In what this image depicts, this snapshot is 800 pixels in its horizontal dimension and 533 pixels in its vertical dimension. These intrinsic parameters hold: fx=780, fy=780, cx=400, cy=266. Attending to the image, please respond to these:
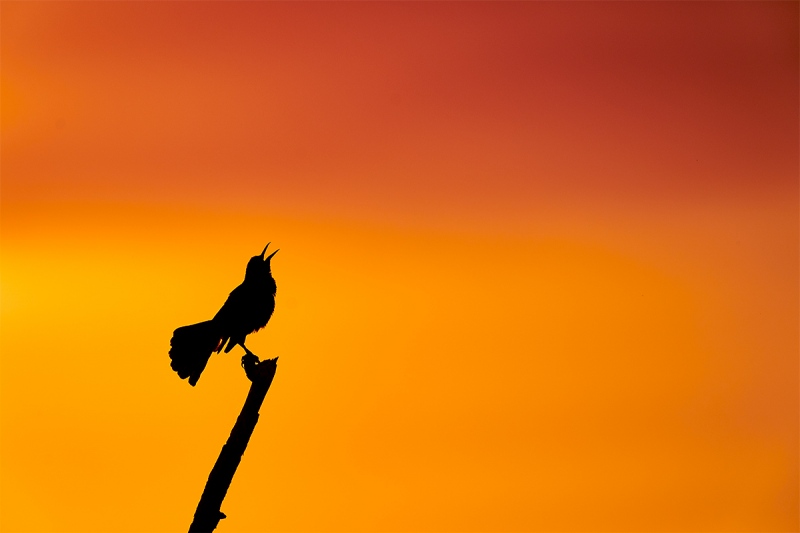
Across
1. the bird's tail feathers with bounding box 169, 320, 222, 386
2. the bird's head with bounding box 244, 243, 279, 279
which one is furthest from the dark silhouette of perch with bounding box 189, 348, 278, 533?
the bird's head with bounding box 244, 243, 279, 279

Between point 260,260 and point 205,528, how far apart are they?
13.7ft

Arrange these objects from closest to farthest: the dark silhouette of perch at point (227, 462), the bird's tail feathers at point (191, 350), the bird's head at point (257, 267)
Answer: the dark silhouette of perch at point (227, 462), the bird's tail feathers at point (191, 350), the bird's head at point (257, 267)

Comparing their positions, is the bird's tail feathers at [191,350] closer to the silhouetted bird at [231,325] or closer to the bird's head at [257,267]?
the silhouetted bird at [231,325]

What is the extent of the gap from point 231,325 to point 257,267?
1208 millimetres

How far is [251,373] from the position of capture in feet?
17.0

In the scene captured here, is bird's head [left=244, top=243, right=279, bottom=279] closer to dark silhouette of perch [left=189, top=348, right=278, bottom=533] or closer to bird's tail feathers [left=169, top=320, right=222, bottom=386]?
bird's tail feathers [left=169, top=320, right=222, bottom=386]

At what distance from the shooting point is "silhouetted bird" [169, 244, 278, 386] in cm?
632

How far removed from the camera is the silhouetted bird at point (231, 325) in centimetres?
632

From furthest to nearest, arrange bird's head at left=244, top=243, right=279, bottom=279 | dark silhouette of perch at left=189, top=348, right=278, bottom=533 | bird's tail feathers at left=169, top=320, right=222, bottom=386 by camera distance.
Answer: bird's head at left=244, top=243, right=279, bottom=279 < bird's tail feathers at left=169, top=320, right=222, bottom=386 < dark silhouette of perch at left=189, top=348, right=278, bottom=533

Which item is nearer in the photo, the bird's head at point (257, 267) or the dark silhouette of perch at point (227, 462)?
the dark silhouette of perch at point (227, 462)

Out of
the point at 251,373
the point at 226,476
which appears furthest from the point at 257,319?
the point at 226,476

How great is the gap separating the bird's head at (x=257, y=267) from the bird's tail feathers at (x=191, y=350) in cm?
168

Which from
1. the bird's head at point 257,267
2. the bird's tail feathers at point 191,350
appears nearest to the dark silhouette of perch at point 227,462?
the bird's tail feathers at point 191,350

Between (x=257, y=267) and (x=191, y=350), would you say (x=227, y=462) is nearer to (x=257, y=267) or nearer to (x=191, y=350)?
(x=191, y=350)
